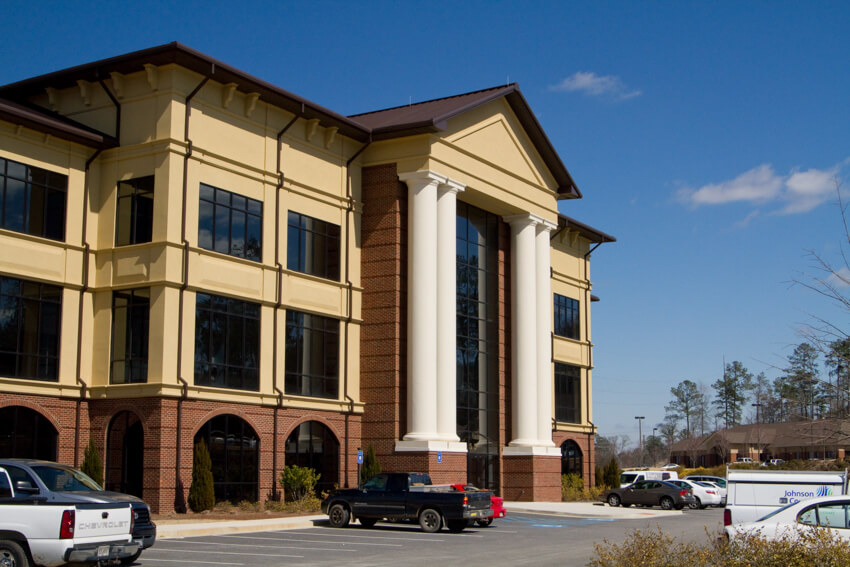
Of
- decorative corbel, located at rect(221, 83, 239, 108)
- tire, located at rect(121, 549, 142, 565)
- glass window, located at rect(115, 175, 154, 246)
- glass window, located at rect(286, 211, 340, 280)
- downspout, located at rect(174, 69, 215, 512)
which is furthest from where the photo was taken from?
glass window, located at rect(286, 211, 340, 280)

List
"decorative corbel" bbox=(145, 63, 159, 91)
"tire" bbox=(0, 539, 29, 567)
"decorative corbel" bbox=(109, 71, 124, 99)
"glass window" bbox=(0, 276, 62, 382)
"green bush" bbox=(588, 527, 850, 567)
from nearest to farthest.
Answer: "green bush" bbox=(588, 527, 850, 567) → "tire" bbox=(0, 539, 29, 567) → "glass window" bbox=(0, 276, 62, 382) → "decorative corbel" bbox=(145, 63, 159, 91) → "decorative corbel" bbox=(109, 71, 124, 99)

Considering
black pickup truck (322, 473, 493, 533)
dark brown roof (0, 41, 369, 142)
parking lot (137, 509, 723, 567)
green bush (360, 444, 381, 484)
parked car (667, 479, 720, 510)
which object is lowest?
parked car (667, 479, 720, 510)

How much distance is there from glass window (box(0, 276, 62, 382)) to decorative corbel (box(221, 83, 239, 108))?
8.08 metres

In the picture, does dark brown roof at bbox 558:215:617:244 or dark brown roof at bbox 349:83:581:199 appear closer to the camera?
dark brown roof at bbox 349:83:581:199

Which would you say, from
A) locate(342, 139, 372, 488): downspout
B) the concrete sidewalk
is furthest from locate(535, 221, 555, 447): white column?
locate(342, 139, 372, 488): downspout

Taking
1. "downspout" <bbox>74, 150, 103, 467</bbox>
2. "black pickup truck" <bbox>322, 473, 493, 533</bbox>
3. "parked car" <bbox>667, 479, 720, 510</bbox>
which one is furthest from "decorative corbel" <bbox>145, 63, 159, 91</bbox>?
"parked car" <bbox>667, 479, 720, 510</bbox>

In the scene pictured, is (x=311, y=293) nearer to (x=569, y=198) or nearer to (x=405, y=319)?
(x=405, y=319)

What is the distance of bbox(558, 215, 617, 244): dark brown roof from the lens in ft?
172

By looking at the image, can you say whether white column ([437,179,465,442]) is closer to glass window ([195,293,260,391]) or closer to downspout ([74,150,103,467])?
glass window ([195,293,260,391])

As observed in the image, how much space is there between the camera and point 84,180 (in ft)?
104

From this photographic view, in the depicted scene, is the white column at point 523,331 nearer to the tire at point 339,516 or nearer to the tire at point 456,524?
the tire at point 456,524

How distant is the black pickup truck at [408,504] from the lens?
90.1ft

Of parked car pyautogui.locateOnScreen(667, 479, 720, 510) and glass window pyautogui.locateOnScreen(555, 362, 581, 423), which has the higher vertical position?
glass window pyautogui.locateOnScreen(555, 362, 581, 423)

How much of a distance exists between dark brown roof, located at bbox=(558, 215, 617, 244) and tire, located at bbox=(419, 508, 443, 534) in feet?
87.7
